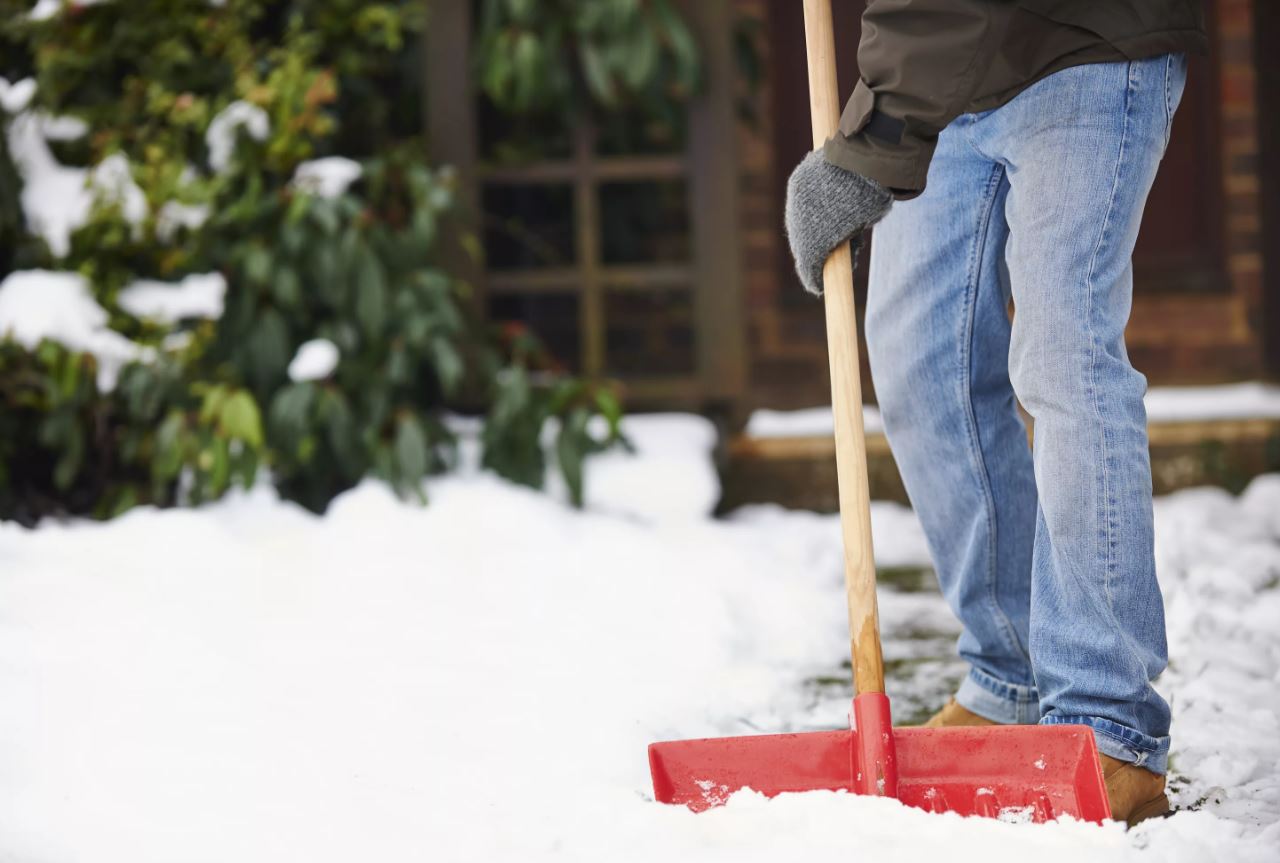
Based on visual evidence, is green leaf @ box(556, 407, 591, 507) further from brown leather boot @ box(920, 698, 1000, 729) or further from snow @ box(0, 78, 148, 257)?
brown leather boot @ box(920, 698, 1000, 729)

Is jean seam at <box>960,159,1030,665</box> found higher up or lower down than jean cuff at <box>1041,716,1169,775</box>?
higher up

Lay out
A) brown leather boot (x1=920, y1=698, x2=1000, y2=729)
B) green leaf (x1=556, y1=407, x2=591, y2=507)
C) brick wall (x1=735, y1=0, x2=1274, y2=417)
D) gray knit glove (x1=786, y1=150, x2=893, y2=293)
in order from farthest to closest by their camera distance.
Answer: brick wall (x1=735, y1=0, x2=1274, y2=417) → green leaf (x1=556, y1=407, x2=591, y2=507) → brown leather boot (x1=920, y1=698, x2=1000, y2=729) → gray knit glove (x1=786, y1=150, x2=893, y2=293)

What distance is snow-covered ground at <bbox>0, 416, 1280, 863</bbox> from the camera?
4.37ft

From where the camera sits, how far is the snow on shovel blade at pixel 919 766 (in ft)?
4.36

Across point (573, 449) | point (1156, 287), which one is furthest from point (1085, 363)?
point (1156, 287)

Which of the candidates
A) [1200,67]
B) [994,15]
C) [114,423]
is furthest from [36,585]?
[1200,67]

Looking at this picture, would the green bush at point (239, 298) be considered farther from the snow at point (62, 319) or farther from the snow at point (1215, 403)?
the snow at point (1215, 403)

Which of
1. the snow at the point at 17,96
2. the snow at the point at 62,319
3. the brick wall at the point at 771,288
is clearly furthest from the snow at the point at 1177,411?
the snow at the point at 17,96

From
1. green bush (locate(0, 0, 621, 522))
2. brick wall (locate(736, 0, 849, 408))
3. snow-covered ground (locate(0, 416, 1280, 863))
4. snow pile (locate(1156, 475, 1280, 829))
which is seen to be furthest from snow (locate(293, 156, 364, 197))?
brick wall (locate(736, 0, 849, 408))

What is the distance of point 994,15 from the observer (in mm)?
1357

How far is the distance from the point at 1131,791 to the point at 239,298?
221cm

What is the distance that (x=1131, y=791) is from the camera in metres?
1.40

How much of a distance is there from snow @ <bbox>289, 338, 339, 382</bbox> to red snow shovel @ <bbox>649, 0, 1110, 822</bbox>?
1.62 metres

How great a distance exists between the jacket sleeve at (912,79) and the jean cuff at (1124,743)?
24.3 inches
